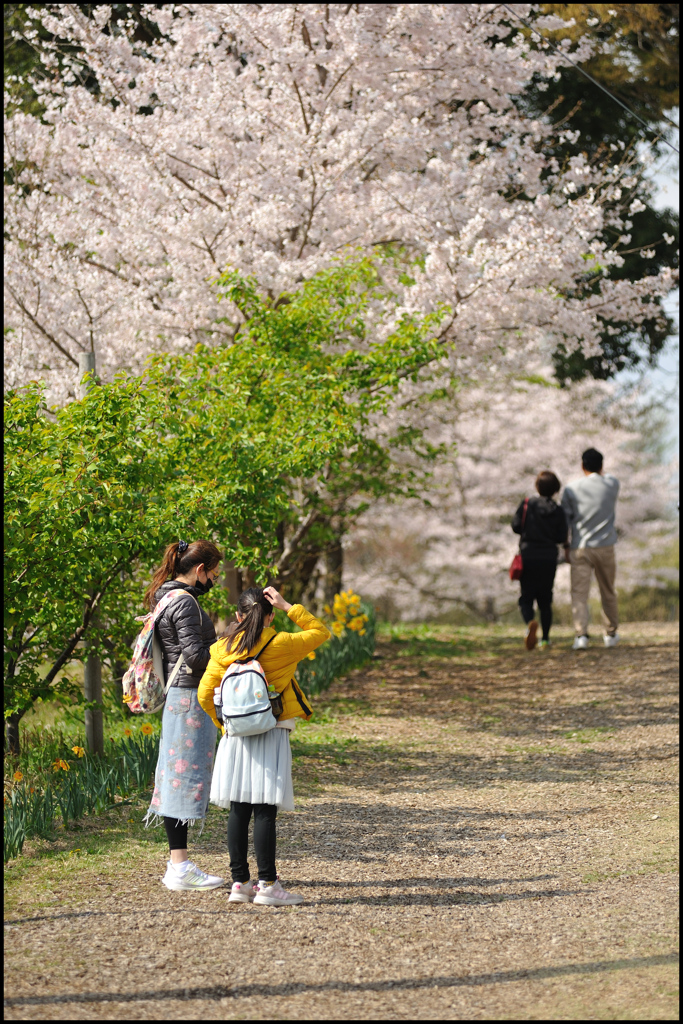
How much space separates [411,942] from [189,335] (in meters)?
6.13

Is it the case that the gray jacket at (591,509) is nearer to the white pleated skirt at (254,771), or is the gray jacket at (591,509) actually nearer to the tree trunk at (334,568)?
the tree trunk at (334,568)

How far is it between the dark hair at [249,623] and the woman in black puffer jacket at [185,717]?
21 centimetres

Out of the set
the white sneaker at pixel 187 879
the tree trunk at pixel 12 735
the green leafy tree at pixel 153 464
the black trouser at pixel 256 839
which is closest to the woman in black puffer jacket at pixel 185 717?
the white sneaker at pixel 187 879

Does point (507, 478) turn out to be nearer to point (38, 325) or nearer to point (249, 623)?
point (38, 325)

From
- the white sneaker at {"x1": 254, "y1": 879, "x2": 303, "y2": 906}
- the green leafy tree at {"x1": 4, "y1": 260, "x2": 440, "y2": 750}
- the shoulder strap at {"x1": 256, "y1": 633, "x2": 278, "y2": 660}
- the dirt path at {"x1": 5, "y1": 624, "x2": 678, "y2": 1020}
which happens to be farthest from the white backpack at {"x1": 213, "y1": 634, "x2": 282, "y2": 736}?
the green leafy tree at {"x1": 4, "y1": 260, "x2": 440, "y2": 750}

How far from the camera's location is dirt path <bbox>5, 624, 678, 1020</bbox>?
3.12 metres

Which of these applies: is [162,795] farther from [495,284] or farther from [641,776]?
[495,284]

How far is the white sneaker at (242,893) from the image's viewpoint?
12.9 feet

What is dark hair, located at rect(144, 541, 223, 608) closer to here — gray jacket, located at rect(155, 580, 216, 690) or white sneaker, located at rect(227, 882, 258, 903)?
gray jacket, located at rect(155, 580, 216, 690)

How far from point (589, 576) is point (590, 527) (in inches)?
18.0

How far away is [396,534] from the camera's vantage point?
2128cm

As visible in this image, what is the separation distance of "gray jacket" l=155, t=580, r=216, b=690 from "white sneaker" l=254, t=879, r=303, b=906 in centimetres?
87

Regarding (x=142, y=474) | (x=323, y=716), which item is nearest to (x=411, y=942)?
(x=142, y=474)

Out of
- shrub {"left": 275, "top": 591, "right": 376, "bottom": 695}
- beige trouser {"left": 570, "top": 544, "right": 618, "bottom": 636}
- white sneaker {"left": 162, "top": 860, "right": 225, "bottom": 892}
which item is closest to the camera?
white sneaker {"left": 162, "top": 860, "right": 225, "bottom": 892}
